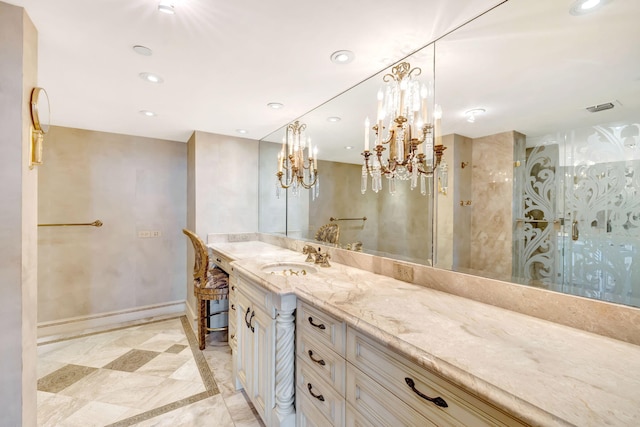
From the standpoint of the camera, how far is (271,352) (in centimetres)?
148

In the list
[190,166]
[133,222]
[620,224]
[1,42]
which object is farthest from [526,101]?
[133,222]

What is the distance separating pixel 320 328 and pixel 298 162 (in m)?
1.88

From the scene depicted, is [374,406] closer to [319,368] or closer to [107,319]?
[319,368]

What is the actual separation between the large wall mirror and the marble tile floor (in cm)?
179

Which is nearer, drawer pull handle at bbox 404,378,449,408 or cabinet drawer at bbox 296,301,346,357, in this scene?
drawer pull handle at bbox 404,378,449,408

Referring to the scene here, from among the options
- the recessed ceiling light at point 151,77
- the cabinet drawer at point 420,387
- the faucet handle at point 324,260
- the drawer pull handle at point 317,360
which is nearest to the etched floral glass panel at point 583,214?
the cabinet drawer at point 420,387

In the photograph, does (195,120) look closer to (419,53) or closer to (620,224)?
(419,53)

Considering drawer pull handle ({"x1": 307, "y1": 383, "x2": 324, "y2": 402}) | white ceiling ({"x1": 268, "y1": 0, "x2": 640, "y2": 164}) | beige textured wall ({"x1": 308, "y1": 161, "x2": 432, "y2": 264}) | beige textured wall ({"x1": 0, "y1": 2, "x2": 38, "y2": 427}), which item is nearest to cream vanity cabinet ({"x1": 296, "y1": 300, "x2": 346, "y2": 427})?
drawer pull handle ({"x1": 307, "y1": 383, "x2": 324, "y2": 402})

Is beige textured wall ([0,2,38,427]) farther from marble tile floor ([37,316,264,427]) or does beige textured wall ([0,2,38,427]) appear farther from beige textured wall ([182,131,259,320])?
beige textured wall ([182,131,259,320])

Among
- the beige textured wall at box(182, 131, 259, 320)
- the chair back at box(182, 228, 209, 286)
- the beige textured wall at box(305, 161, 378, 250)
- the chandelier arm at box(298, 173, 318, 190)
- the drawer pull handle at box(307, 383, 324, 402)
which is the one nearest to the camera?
the drawer pull handle at box(307, 383, 324, 402)

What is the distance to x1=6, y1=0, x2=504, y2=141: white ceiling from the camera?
125 centimetres

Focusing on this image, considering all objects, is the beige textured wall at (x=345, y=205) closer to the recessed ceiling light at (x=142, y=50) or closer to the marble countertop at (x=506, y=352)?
the marble countertop at (x=506, y=352)

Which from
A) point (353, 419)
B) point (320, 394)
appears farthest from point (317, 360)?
point (353, 419)

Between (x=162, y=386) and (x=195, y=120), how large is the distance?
2489 mm
